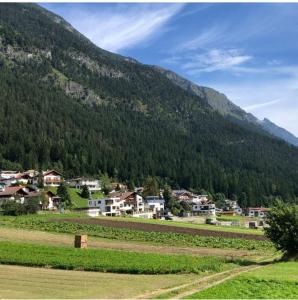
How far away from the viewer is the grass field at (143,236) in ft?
219

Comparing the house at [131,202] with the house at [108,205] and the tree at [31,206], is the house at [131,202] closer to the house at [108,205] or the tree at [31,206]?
the house at [108,205]

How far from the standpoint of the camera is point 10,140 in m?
186

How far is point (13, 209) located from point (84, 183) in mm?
60842

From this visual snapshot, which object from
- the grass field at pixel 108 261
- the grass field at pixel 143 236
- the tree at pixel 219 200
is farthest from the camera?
the tree at pixel 219 200

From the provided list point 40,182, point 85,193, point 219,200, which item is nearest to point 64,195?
point 85,193

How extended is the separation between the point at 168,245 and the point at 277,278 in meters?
31.9

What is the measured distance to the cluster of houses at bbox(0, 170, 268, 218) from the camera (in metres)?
125

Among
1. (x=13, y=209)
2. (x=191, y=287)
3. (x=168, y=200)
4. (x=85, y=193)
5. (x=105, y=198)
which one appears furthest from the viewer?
(x=168, y=200)

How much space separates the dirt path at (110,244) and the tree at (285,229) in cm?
563

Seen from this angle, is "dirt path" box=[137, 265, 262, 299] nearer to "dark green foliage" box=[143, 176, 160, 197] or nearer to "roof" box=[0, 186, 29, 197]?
"roof" box=[0, 186, 29, 197]

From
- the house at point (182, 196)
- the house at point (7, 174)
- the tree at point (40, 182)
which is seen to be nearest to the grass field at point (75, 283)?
the tree at point (40, 182)

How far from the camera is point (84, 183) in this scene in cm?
16038

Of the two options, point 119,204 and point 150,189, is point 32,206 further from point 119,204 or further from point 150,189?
point 150,189

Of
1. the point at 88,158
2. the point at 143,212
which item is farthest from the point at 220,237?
the point at 88,158
